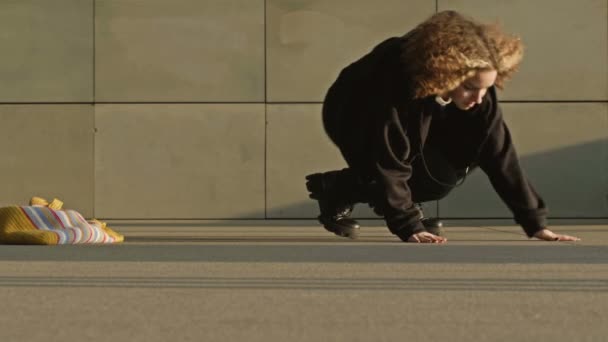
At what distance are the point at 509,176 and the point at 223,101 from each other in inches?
163

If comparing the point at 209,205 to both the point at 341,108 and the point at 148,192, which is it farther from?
the point at 341,108

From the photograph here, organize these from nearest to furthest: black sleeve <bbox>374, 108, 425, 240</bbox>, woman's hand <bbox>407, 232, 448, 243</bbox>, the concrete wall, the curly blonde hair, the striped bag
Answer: the curly blonde hair < black sleeve <bbox>374, 108, 425, 240</bbox> < woman's hand <bbox>407, 232, 448, 243</bbox> < the striped bag < the concrete wall

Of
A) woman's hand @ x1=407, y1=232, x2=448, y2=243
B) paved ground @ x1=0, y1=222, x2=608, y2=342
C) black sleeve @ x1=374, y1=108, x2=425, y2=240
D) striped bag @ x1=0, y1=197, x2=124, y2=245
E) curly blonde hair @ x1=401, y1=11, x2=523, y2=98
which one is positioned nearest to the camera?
paved ground @ x1=0, y1=222, x2=608, y2=342

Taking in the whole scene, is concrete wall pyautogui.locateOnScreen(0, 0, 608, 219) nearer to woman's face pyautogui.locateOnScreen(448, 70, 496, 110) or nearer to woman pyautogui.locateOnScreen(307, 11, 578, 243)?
woman pyautogui.locateOnScreen(307, 11, 578, 243)

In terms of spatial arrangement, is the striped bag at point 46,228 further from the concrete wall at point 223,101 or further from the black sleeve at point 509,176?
the concrete wall at point 223,101

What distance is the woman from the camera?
502 cm

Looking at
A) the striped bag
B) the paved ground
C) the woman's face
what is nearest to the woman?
the woman's face

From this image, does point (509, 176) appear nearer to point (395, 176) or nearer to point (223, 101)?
point (395, 176)

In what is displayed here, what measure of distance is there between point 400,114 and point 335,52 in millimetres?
4038

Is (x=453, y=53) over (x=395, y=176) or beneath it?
over

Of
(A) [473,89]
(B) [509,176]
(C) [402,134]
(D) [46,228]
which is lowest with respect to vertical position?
(D) [46,228]

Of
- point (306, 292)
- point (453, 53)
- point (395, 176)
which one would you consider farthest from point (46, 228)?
point (306, 292)

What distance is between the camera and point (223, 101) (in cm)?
927

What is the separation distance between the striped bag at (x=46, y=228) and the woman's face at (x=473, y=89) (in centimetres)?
184
